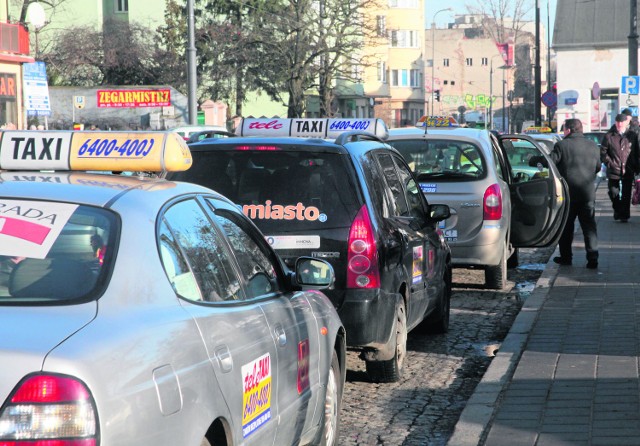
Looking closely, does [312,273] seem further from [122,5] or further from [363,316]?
[122,5]

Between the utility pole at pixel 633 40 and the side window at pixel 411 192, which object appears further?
the utility pole at pixel 633 40

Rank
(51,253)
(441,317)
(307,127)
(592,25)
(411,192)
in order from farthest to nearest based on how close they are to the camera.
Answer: (592,25) < (307,127) < (441,317) < (411,192) < (51,253)

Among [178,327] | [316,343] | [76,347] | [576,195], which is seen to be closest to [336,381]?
[316,343]

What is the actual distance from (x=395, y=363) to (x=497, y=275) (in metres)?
4.84

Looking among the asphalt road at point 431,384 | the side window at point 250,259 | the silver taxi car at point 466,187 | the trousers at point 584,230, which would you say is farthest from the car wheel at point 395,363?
the trousers at point 584,230

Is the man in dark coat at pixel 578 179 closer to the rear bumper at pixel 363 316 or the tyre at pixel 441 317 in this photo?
the tyre at pixel 441 317

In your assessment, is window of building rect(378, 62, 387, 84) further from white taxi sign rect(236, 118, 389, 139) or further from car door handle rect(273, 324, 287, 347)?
car door handle rect(273, 324, 287, 347)

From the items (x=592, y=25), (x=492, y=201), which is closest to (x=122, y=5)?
(x=592, y=25)

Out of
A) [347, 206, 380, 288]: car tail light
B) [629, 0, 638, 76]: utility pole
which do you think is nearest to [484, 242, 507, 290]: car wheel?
[347, 206, 380, 288]: car tail light

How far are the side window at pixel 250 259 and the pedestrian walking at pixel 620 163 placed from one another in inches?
580

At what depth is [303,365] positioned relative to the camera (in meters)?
4.89

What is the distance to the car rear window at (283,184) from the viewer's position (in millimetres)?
7039

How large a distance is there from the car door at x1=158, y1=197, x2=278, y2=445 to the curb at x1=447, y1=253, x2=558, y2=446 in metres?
1.89

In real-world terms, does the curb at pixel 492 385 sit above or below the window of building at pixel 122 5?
below
